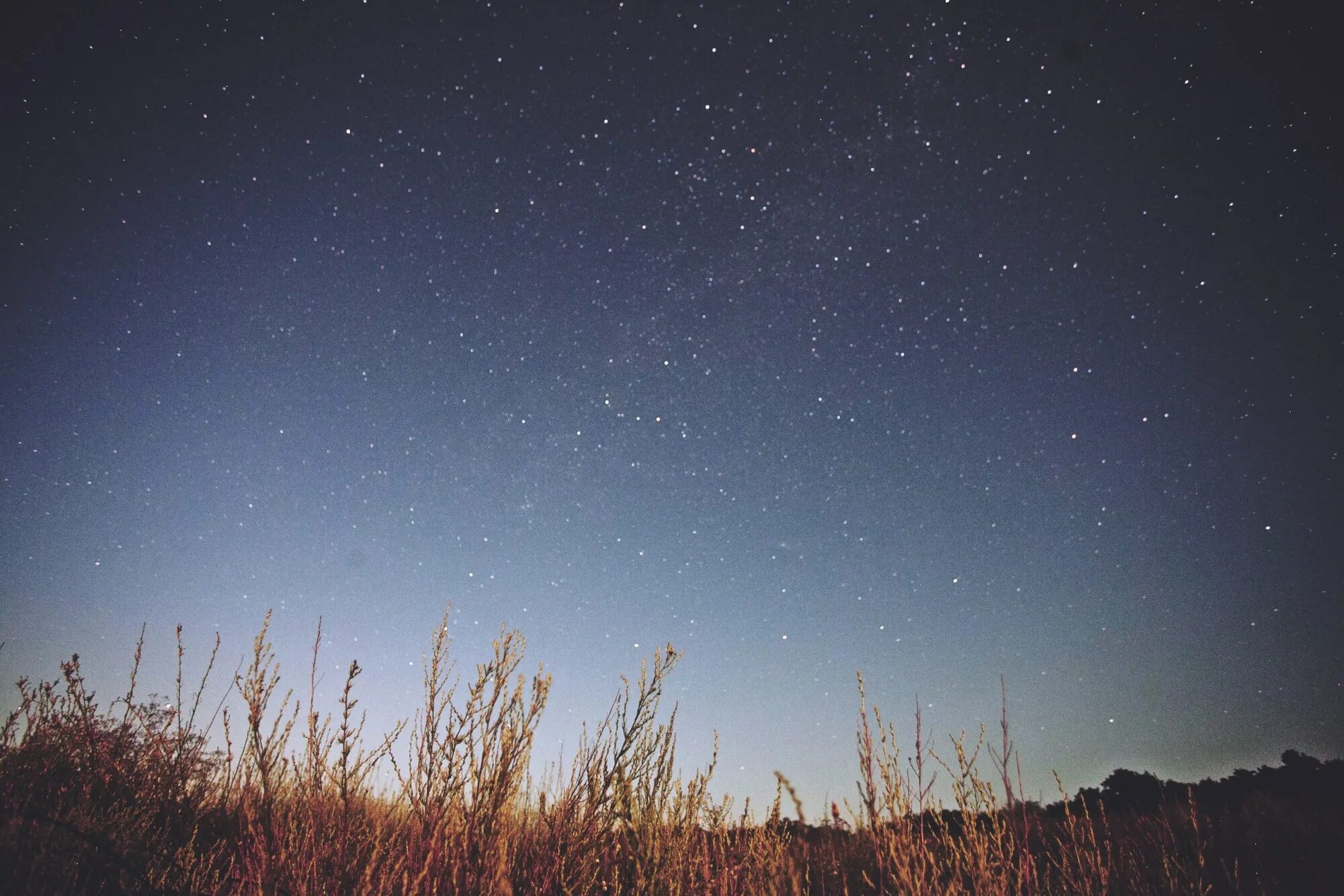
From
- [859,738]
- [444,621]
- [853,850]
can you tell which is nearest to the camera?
[859,738]

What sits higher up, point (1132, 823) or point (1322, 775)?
point (1322, 775)

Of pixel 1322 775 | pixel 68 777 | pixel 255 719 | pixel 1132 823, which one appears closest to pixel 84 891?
pixel 255 719

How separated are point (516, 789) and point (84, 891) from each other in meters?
1.84

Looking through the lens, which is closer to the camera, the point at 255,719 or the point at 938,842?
the point at 255,719

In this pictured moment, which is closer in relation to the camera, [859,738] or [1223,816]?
[859,738]

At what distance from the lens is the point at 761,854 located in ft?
12.2

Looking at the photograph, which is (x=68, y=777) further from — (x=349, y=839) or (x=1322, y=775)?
(x=1322, y=775)

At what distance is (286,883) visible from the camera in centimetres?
297

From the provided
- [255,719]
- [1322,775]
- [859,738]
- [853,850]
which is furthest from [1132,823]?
[255,719]

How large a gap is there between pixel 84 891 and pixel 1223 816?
13129 mm

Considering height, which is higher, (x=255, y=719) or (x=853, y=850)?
(x=255, y=719)

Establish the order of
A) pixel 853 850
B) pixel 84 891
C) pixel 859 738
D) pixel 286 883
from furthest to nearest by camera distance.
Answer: pixel 853 850, pixel 286 883, pixel 859 738, pixel 84 891

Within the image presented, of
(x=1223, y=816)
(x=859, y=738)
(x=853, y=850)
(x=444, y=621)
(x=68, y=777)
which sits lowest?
(x=853, y=850)

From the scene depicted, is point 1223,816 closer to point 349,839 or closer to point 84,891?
point 349,839
